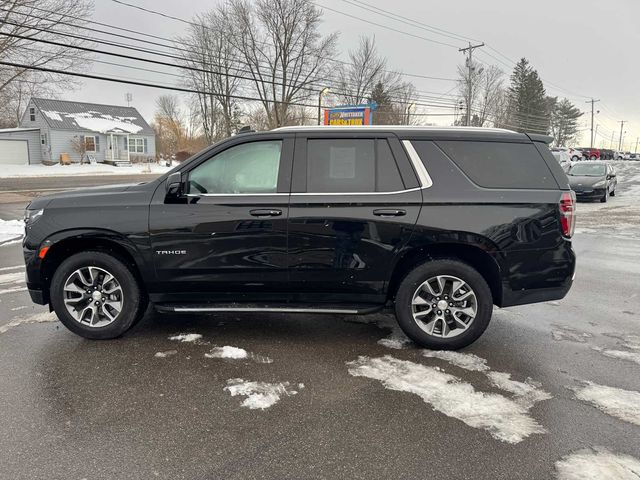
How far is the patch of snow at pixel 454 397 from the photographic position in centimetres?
305

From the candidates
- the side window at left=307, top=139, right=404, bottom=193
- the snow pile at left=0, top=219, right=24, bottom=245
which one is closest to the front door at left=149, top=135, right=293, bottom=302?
the side window at left=307, top=139, right=404, bottom=193

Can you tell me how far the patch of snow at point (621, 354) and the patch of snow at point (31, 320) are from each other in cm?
538

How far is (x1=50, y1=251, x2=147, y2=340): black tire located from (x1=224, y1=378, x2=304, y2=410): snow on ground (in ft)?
4.34

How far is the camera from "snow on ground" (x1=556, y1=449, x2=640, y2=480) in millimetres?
2559

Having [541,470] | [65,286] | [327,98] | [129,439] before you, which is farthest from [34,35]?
[327,98]

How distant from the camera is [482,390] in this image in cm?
351

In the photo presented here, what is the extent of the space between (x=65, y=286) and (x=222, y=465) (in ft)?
8.29

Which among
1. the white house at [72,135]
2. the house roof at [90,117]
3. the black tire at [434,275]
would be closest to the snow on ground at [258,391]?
the black tire at [434,275]

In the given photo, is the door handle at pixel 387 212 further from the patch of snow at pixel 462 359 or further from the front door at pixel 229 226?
the patch of snow at pixel 462 359

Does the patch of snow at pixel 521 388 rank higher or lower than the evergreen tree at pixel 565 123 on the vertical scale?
lower

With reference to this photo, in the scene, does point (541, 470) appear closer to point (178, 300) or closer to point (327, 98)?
point (178, 300)

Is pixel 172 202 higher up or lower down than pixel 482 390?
higher up

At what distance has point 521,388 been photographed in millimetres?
3580

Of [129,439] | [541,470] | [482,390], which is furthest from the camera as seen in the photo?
[482,390]
